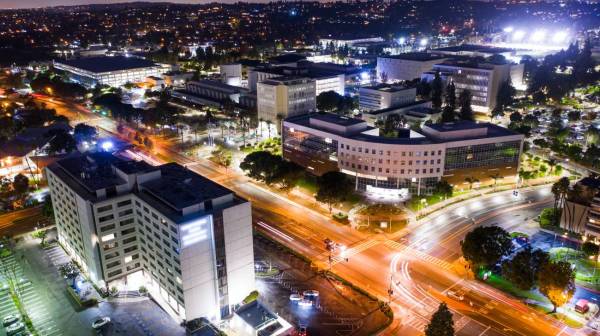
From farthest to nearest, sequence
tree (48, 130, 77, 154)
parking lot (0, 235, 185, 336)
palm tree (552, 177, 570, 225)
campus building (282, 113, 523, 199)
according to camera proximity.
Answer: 1. tree (48, 130, 77, 154)
2. campus building (282, 113, 523, 199)
3. palm tree (552, 177, 570, 225)
4. parking lot (0, 235, 185, 336)

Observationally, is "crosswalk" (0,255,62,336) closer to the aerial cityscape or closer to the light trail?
the aerial cityscape

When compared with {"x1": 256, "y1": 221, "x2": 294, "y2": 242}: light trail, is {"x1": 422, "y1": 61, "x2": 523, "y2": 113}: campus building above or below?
above

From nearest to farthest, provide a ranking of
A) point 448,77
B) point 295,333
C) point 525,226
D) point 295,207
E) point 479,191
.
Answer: point 295,333 < point 525,226 < point 295,207 < point 479,191 < point 448,77

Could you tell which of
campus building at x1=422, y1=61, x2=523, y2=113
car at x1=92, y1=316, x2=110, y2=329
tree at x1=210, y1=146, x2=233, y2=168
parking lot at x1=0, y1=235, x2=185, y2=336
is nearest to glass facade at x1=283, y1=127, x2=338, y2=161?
tree at x1=210, y1=146, x2=233, y2=168

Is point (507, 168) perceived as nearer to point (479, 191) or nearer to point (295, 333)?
point (479, 191)

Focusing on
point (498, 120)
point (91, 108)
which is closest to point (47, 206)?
point (91, 108)

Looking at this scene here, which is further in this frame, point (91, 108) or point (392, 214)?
point (91, 108)
